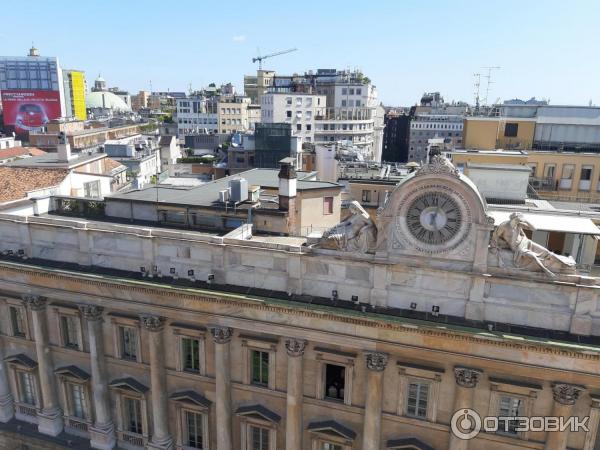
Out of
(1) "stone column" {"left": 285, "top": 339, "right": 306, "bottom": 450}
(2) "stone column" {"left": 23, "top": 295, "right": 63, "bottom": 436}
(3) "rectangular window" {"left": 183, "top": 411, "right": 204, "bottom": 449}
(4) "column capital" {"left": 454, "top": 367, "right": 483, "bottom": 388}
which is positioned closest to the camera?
(4) "column capital" {"left": 454, "top": 367, "right": 483, "bottom": 388}

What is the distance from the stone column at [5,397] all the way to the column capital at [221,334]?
18.3 m

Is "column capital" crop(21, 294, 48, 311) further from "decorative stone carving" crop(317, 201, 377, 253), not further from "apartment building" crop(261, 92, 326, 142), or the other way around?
"apartment building" crop(261, 92, 326, 142)

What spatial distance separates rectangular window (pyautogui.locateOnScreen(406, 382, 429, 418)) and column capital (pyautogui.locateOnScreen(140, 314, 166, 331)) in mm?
14702

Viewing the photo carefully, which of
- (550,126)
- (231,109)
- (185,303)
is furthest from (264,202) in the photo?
(231,109)

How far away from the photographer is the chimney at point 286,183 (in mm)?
33219

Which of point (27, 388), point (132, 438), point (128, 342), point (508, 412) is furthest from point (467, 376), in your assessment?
point (27, 388)

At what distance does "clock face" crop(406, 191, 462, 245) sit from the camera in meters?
24.0

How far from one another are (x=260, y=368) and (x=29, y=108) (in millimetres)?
176732

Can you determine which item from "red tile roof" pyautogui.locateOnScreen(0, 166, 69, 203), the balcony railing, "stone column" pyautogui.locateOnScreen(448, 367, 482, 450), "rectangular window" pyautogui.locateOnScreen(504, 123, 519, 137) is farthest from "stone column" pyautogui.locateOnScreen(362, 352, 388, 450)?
"rectangular window" pyautogui.locateOnScreen(504, 123, 519, 137)

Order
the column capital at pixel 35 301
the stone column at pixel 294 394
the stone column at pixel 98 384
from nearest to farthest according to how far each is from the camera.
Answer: the stone column at pixel 294 394 < the stone column at pixel 98 384 < the column capital at pixel 35 301

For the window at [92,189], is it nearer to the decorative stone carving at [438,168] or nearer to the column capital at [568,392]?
the decorative stone carving at [438,168]

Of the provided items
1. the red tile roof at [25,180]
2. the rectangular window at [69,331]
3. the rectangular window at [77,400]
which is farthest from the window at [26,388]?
the red tile roof at [25,180]

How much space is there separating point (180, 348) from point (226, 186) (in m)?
15.5

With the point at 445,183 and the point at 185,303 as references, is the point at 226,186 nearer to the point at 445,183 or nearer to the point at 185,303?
the point at 185,303
